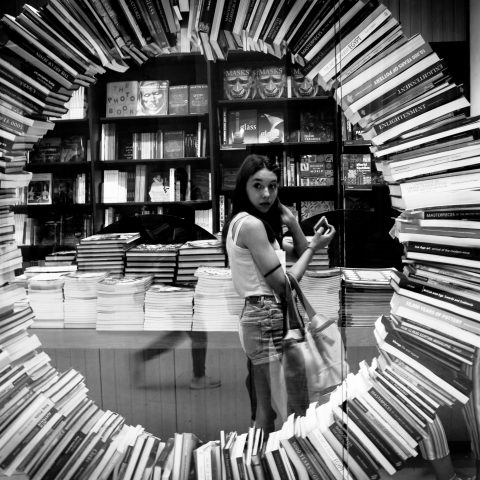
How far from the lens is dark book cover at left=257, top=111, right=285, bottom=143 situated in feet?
4.97

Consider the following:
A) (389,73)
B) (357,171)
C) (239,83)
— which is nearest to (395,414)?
(357,171)

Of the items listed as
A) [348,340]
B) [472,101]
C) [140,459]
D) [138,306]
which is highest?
[472,101]

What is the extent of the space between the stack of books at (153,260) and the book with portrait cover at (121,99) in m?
0.43

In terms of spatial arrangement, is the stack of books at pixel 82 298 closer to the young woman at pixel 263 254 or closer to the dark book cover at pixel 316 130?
the young woman at pixel 263 254

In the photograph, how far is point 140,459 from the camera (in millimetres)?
1579

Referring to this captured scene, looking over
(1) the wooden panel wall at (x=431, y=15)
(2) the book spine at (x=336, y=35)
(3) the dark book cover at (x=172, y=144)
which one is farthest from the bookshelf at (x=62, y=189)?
(2) the book spine at (x=336, y=35)

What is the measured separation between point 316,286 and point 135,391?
741mm

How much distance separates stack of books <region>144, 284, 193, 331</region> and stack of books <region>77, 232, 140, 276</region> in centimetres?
14

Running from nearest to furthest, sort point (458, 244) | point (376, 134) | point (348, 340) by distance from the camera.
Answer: point (458, 244) → point (376, 134) → point (348, 340)

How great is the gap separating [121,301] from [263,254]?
52cm

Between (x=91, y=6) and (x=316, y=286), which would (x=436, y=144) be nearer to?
(x=316, y=286)

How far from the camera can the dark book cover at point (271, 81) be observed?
154 centimetres

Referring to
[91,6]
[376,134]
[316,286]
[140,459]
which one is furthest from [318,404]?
[91,6]

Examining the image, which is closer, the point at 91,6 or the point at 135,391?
the point at 91,6
